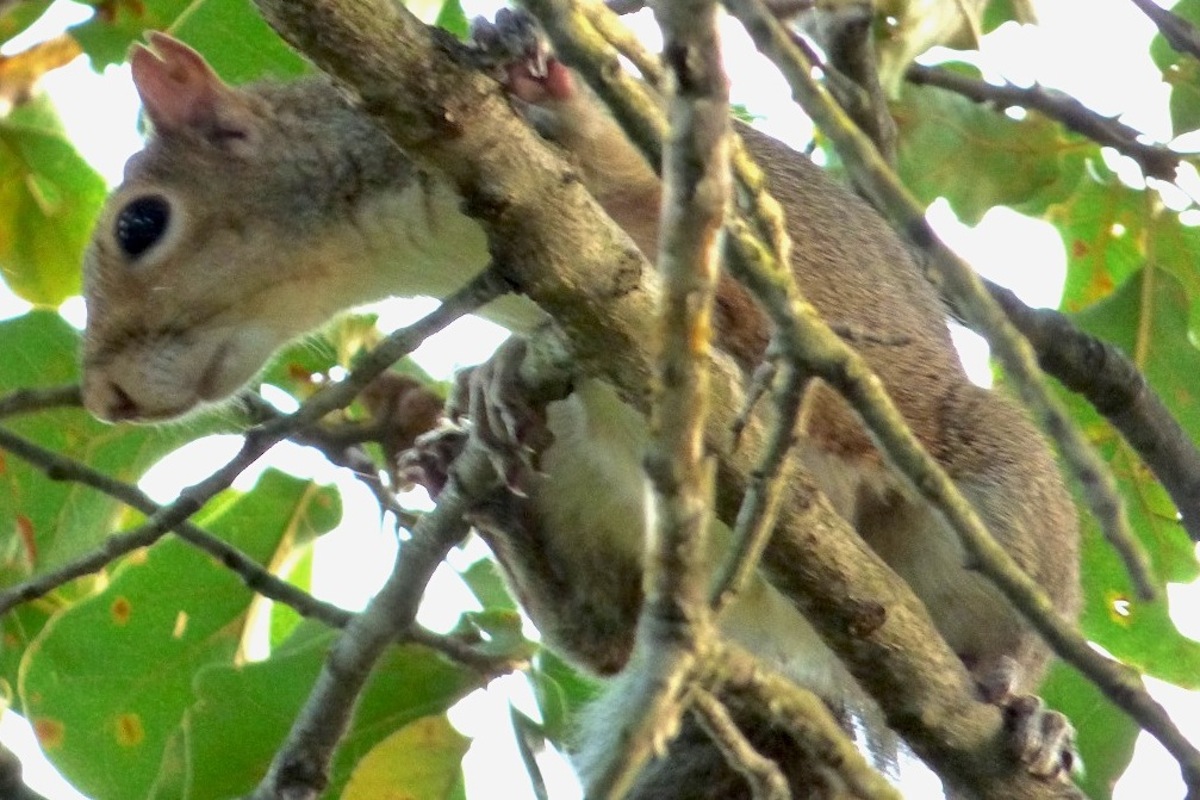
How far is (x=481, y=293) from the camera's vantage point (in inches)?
65.4

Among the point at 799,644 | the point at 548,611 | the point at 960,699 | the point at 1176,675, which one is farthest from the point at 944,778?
the point at 1176,675

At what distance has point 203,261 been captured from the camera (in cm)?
247

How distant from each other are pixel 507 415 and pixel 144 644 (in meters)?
0.88

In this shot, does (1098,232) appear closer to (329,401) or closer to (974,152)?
(974,152)

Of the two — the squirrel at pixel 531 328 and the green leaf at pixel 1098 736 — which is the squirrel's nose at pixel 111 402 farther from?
the green leaf at pixel 1098 736

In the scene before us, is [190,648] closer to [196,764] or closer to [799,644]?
[196,764]

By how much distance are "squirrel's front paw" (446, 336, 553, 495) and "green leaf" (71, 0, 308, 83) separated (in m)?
0.80

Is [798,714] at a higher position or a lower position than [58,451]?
higher

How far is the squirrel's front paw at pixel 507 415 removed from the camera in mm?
2031

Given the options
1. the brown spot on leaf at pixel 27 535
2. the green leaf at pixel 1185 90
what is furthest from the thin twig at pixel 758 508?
the green leaf at pixel 1185 90

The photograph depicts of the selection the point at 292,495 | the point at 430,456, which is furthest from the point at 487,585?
the point at 430,456

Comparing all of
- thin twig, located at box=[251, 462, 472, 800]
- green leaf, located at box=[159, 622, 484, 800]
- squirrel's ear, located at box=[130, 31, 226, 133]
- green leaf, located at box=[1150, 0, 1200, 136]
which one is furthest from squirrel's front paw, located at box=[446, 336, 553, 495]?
green leaf, located at box=[1150, 0, 1200, 136]

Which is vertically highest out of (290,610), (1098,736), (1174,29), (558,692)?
(1174,29)

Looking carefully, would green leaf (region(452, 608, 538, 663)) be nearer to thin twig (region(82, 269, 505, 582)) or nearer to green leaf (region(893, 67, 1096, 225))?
thin twig (region(82, 269, 505, 582))
